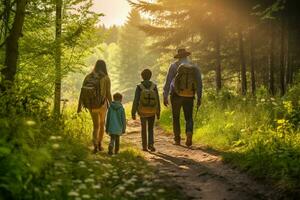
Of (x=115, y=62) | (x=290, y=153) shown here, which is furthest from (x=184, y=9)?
(x=115, y=62)

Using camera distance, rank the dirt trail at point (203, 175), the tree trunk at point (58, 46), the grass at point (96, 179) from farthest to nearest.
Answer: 1. the tree trunk at point (58, 46)
2. the dirt trail at point (203, 175)
3. the grass at point (96, 179)

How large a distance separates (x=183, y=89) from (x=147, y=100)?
132 cm

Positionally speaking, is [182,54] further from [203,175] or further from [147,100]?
[203,175]

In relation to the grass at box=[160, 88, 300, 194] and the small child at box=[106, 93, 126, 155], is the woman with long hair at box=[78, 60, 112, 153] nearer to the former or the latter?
the small child at box=[106, 93, 126, 155]

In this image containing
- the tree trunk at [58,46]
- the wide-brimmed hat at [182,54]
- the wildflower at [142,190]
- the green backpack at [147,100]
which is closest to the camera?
the wildflower at [142,190]

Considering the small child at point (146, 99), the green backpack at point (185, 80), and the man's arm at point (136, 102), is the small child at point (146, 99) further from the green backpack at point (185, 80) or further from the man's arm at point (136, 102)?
the green backpack at point (185, 80)

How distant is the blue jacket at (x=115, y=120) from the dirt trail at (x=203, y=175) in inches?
36.3

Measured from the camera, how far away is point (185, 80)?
12.7m

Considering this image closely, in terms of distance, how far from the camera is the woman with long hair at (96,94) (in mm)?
11000

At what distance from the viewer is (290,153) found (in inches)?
339

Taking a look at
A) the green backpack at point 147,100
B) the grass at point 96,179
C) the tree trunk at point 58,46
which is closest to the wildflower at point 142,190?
the grass at point 96,179

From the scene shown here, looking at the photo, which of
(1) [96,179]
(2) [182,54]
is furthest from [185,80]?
(1) [96,179]

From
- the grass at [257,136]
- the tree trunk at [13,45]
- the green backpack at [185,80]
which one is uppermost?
the tree trunk at [13,45]

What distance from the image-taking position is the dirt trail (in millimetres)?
7480
